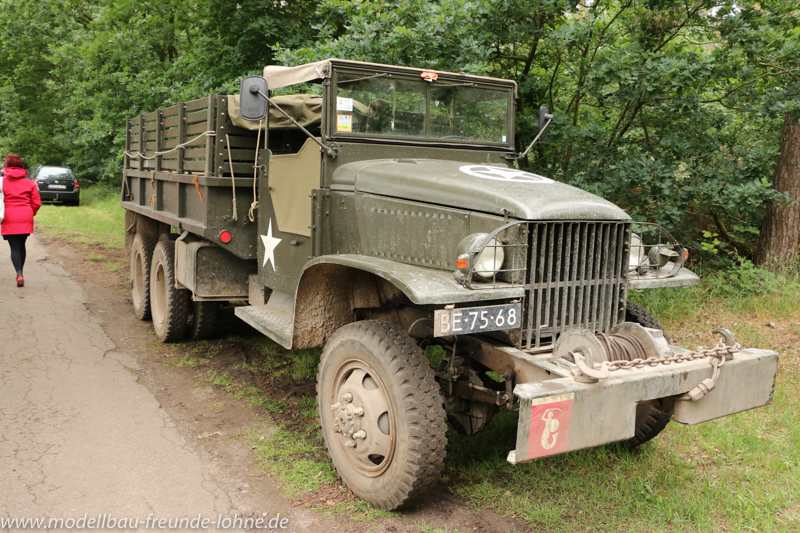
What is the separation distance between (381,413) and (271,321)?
1.54m

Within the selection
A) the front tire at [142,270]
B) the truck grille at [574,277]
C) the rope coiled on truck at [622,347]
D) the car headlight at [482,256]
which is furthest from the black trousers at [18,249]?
the rope coiled on truck at [622,347]

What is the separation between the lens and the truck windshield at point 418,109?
419 centimetres

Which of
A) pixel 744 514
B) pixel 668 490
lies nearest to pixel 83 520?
pixel 668 490

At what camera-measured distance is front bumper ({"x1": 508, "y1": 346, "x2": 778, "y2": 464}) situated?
8.71 ft

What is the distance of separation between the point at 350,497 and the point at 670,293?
456 cm

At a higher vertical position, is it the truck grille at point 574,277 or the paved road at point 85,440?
the truck grille at point 574,277

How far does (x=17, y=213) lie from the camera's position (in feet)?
28.5

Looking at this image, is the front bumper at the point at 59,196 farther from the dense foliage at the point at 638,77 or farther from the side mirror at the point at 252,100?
the side mirror at the point at 252,100

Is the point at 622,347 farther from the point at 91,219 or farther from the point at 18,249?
the point at 91,219

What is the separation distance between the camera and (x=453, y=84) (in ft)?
14.9

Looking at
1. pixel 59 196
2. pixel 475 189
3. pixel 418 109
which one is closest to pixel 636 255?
pixel 475 189

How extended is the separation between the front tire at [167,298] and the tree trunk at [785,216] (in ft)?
19.4

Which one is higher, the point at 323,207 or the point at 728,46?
the point at 728,46

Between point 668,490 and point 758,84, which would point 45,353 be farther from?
point 758,84
